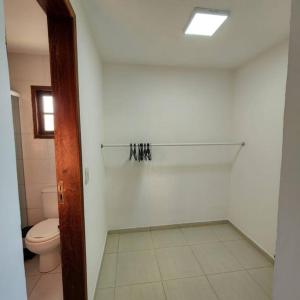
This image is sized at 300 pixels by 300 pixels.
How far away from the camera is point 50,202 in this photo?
7.61ft

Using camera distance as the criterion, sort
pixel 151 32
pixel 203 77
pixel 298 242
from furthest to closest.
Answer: pixel 203 77 → pixel 151 32 → pixel 298 242

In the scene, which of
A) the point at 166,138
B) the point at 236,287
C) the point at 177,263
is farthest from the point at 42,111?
the point at 236,287

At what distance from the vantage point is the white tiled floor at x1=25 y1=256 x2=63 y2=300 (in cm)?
172

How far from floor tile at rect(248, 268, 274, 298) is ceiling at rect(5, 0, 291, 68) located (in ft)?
7.64

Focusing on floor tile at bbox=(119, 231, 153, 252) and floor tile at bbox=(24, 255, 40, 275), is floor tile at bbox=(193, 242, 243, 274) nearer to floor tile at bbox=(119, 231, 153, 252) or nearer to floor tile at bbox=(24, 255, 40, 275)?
floor tile at bbox=(119, 231, 153, 252)

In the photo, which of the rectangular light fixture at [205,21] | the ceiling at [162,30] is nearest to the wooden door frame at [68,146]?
the ceiling at [162,30]

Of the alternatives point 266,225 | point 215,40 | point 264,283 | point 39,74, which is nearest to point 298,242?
point 264,283

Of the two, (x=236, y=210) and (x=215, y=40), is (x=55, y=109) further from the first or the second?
(x=236, y=210)

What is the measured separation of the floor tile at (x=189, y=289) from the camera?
1688mm

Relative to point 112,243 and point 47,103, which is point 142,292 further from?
point 47,103

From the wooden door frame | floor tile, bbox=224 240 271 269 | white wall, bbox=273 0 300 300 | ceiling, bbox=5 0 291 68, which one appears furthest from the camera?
floor tile, bbox=224 240 271 269

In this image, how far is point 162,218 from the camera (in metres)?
2.86

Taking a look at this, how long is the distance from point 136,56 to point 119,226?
2.27m

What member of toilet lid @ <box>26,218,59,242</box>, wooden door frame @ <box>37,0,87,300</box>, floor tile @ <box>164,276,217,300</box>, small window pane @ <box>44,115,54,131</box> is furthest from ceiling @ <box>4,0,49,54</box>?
floor tile @ <box>164,276,217,300</box>
